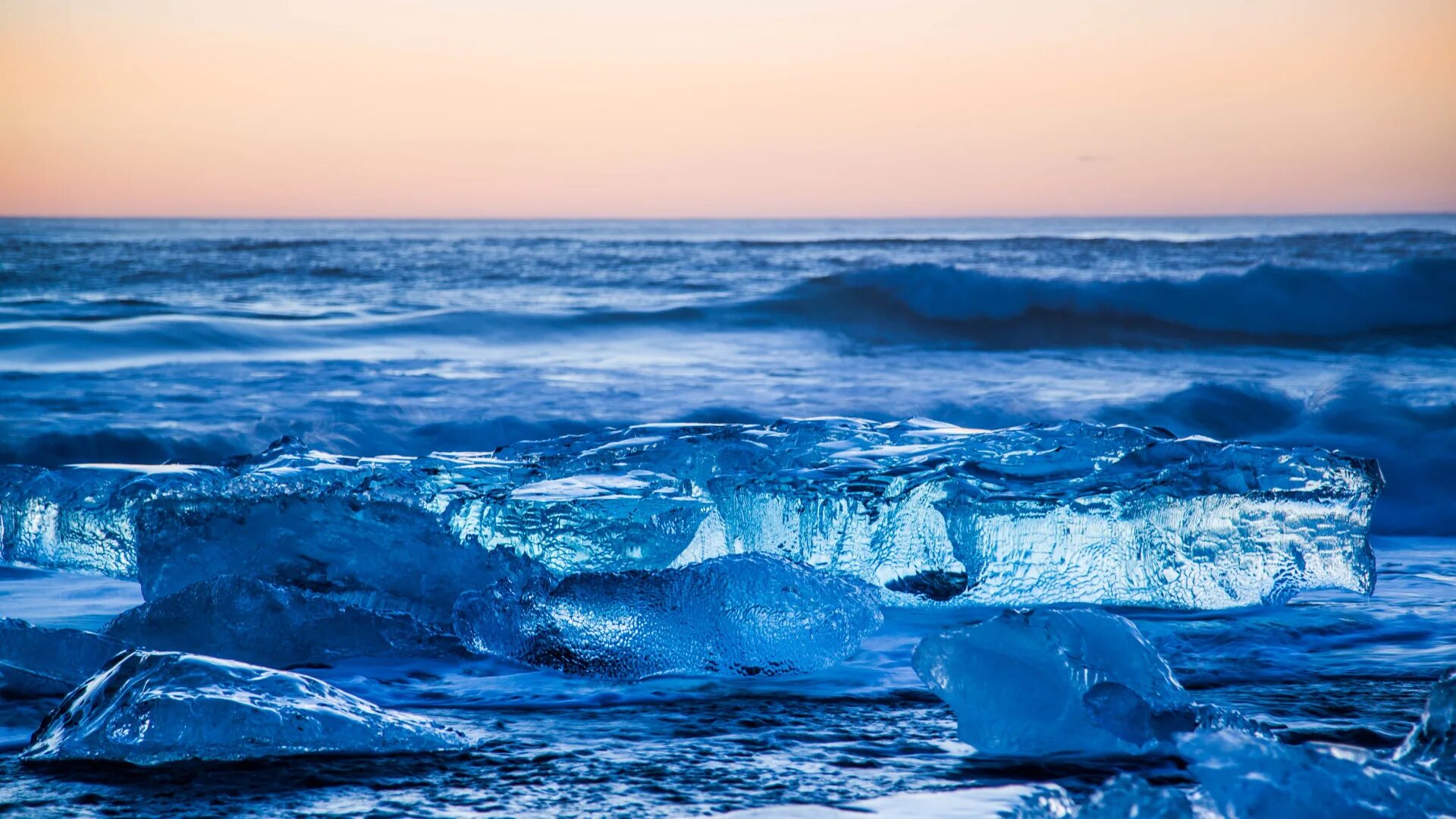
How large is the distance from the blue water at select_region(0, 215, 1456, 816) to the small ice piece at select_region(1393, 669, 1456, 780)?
191 millimetres

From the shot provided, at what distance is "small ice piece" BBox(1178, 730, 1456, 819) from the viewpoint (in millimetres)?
1275

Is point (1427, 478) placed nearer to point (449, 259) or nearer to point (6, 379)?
point (6, 379)

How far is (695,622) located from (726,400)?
12.9ft

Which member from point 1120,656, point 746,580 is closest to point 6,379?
point 746,580

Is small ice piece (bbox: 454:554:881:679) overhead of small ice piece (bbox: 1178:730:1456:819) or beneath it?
beneath

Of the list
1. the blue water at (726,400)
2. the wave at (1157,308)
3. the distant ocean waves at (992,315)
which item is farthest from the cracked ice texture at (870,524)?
the wave at (1157,308)

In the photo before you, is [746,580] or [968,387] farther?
[968,387]

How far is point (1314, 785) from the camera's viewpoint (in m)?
1.29

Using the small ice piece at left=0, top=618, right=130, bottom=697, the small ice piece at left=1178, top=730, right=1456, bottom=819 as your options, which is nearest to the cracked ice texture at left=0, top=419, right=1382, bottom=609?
the small ice piece at left=0, top=618, right=130, bottom=697

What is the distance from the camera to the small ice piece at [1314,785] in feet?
4.18

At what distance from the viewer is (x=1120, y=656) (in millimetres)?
1671

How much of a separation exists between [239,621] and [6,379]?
499cm

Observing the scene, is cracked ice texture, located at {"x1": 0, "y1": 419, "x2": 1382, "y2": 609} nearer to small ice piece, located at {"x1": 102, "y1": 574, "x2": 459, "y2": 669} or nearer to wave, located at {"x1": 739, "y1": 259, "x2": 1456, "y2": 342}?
small ice piece, located at {"x1": 102, "y1": 574, "x2": 459, "y2": 669}

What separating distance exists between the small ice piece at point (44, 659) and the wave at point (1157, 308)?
8.37m
